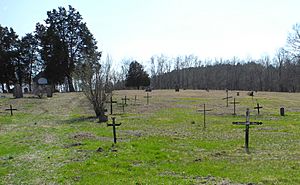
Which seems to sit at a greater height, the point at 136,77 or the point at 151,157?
the point at 136,77

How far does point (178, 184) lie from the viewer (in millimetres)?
8977

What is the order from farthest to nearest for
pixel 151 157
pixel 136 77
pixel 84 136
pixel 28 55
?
1. pixel 136 77
2. pixel 28 55
3. pixel 84 136
4. pixel 151 157

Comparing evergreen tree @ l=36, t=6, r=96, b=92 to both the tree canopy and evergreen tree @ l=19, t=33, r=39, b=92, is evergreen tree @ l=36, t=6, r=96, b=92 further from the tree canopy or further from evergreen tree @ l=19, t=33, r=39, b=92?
the tree canopy

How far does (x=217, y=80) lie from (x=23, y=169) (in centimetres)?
12465

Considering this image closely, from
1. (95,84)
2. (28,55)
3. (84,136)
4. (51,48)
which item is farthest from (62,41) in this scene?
(84,136)

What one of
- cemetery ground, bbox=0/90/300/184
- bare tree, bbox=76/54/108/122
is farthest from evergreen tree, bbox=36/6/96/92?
cemetery ground, bbox=0/90/300/184

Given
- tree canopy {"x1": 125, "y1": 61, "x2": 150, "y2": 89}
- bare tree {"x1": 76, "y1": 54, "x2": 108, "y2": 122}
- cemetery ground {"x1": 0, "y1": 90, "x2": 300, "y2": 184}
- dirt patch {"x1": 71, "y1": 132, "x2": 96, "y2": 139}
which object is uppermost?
tree canopy {"x1": 125, "y1": 61, "x2": 150, "y2": 89}

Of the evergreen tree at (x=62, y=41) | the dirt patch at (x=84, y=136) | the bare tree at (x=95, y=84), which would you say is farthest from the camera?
the evergreen tree at (x=62, y=41)

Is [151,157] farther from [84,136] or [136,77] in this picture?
[136,77]

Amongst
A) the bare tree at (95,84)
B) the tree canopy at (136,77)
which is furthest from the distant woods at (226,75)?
the bare tree at (95,84)

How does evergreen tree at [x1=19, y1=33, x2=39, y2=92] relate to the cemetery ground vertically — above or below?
above

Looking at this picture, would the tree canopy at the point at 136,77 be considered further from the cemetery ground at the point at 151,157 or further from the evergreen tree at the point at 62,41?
the cemetery ground at the point at 151,157

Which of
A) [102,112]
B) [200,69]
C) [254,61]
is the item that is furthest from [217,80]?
[102,112]

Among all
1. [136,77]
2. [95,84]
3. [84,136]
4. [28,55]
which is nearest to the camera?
[84,136]
